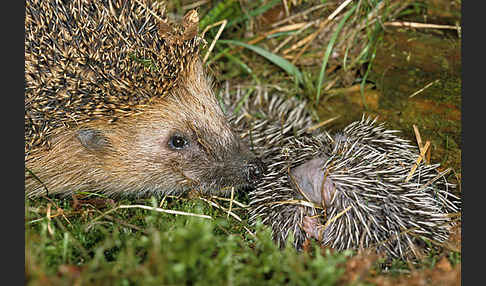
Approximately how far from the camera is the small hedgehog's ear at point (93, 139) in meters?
4.00

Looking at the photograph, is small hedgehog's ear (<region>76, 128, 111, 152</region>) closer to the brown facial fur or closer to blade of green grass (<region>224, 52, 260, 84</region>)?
the brown facial fur

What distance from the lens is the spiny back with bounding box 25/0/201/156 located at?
3.55 meters

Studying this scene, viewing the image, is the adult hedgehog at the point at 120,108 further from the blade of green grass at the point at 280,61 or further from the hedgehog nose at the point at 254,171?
the blade of green grass at the point at 280,61

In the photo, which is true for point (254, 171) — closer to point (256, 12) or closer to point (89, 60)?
point (89, 60)

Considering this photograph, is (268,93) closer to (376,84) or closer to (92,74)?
(376,84)

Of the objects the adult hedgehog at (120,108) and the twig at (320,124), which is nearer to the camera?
the adult hedgehog at (120,108)

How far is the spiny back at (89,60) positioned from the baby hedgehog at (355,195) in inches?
50.9

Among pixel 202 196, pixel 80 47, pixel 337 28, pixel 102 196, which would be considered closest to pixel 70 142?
pixel 102 196

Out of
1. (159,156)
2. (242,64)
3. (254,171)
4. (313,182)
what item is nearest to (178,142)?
(159,156)

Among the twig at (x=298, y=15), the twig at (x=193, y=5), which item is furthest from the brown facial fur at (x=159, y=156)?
the twig at (x=298, y=15)

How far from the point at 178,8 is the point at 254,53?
1.04m

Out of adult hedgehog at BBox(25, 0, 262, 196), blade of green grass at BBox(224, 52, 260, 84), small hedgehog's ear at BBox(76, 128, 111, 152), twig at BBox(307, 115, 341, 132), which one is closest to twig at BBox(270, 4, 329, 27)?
blade of green grass at BBox(224, 52, 260, 84)

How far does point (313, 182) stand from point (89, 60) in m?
1.93

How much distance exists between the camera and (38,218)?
3639mm
